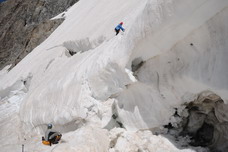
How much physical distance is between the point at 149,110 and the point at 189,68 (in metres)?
1.25

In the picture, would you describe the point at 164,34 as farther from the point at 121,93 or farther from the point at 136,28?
the point at 121,93

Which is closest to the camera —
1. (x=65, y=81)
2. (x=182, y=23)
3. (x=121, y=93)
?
(x=182, y=23)

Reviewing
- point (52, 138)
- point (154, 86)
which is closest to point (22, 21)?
point (52, 138)

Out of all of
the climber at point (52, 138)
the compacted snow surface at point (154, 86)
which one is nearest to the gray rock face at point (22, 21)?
the compacted snow surface at point (154, 86)

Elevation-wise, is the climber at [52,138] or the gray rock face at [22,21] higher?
the gray rock face at [22,21]

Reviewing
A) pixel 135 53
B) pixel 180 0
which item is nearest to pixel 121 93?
pixel 135 53

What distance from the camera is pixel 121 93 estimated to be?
18.5 ft

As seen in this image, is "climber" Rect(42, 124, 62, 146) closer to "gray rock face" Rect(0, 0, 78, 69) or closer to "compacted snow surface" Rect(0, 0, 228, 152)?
"compacted snow surface" Rect(0, 0, 228, 152)

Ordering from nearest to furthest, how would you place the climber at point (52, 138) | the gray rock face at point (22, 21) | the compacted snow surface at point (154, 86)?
the compacted snow surface at point (154, 86), the climber at point (52, 138), the gray rock face at point (22, 21)

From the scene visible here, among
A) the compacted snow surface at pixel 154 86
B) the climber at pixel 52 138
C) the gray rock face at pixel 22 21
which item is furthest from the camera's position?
the gray rock face at pixel 22 21

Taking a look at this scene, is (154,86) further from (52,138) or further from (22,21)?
(22,21)

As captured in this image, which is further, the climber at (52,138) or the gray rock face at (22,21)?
the gray rock face at (22,21)

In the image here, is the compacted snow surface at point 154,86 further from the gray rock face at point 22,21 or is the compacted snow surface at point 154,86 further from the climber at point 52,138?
the gray rock face at point 22,21

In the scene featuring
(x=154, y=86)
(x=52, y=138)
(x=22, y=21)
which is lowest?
(x=52, y=138)
